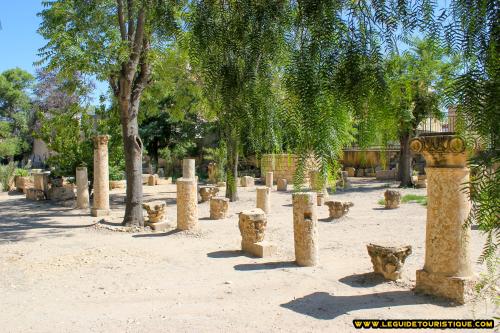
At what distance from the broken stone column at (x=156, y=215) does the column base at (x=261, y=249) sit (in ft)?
11.2

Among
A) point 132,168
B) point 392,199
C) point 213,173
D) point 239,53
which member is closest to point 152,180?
point 213,173

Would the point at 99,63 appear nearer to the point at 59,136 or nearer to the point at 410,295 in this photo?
the point at 59,136

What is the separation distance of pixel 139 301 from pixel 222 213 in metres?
7.09

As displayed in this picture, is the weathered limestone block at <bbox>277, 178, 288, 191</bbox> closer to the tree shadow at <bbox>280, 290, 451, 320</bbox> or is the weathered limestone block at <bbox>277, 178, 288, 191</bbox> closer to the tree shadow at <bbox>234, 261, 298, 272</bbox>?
the tree shadow at <bbox>234, 261, 298, 272</bbox>

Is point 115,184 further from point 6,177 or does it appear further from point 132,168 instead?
point 132,168

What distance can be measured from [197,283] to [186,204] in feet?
13.4

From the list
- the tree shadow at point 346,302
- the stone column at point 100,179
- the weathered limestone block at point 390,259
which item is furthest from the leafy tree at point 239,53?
the stone column at point 100,179

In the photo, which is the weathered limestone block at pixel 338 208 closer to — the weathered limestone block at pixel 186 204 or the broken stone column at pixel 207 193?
the weathered limestone block at pixel 186 204

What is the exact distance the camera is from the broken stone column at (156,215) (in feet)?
37.5

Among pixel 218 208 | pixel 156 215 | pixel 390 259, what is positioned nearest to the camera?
pixel 390 259

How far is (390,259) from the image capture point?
670 cm

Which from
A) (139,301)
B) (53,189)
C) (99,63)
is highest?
(99,63)

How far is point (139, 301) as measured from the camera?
6.16 m

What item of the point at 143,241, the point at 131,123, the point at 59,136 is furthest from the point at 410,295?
the point at 59,136
